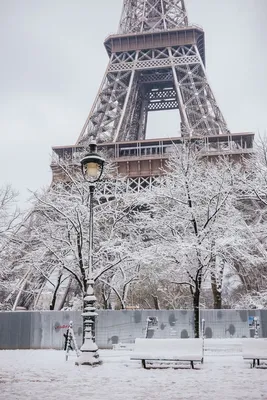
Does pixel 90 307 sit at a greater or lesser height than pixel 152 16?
lesser

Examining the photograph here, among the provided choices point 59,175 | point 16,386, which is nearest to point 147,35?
point 59,175

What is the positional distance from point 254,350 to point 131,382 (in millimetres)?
4033

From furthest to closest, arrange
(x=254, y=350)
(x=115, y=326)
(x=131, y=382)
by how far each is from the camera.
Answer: (x=115, y=326) → (x=254, y=350) → (x=131, y=382)

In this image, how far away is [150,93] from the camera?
53.4 meters

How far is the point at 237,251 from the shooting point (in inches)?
750

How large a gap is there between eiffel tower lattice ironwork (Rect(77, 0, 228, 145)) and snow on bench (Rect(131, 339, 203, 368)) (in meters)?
28.3

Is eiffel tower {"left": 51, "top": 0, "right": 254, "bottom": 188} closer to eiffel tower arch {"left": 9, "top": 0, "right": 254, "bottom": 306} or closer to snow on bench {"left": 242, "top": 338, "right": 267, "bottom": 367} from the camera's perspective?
eiffel tower arch {"left": 9, "top": 0, "right": 254, "bottom": 306}

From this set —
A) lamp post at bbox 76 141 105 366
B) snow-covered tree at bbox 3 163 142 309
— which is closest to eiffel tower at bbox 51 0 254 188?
snow-covered tree at bbox 3 163 142 309

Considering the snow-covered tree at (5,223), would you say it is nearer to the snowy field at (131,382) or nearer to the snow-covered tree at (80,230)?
the snow-covered tree at (80,230)

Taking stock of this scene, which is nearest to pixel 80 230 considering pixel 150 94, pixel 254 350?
pixel 254 350

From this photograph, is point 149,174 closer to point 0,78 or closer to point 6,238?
point 6,238

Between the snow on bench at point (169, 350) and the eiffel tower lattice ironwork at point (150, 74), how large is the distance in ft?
92.7

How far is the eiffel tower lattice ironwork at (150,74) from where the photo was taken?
1626 inches

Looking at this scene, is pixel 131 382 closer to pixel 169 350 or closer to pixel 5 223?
pixel 169 350
